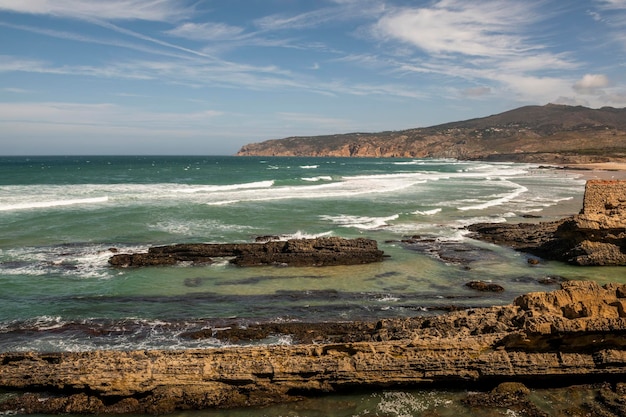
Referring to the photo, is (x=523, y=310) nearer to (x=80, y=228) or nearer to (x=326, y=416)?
(x=326, y=416)

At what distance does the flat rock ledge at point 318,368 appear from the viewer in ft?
26.9

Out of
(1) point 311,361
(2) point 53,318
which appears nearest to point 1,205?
(2) point 53,318

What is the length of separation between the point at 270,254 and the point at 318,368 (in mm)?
11211

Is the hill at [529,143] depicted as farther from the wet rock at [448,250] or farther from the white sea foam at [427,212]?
the wet rock at [448,250]

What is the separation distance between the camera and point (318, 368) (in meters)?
8.41

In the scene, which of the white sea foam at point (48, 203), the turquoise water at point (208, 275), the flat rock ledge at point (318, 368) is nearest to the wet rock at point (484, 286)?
the turquoise water at point (208, 275)

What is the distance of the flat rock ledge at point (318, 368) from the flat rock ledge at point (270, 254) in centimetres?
1005

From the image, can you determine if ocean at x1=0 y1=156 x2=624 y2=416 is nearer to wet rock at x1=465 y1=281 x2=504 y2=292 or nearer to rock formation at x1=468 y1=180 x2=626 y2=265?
wet rock at x1=465 y1=281 x2=504 y2=292

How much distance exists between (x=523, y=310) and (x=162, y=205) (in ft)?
101

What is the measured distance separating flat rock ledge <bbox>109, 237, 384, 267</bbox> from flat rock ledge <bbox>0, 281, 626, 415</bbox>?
10.1 m

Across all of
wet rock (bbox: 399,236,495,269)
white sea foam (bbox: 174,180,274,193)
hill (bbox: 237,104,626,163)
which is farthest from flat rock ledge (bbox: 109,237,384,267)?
hill (bbox: 237,104,626,163)

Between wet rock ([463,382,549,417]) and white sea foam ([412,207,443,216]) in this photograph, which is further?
white sea foam ([412,207,443,216])

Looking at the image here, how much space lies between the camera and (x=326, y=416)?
794 cm

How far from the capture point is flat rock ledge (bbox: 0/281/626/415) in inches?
322
